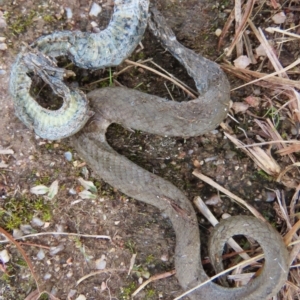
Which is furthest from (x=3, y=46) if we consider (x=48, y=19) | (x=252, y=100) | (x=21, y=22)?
(x=252, y=100)

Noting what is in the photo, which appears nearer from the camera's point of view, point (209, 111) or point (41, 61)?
point (41, 61)

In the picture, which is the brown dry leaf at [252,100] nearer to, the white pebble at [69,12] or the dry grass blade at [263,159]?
the dry grass blade at [263,159]

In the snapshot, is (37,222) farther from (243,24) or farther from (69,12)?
(243,24)

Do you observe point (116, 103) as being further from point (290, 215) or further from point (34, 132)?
point (290, 215)

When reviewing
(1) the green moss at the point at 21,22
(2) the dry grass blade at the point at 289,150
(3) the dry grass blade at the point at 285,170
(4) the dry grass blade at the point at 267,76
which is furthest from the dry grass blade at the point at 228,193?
(1) the green moss at the point at 21,22

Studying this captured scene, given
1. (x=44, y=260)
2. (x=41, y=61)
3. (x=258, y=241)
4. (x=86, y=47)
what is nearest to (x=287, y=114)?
(x=258, y=241)

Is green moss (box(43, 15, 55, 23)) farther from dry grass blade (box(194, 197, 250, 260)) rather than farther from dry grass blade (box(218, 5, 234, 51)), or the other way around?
dry grass blade (box(194, 197, 250, 260))
